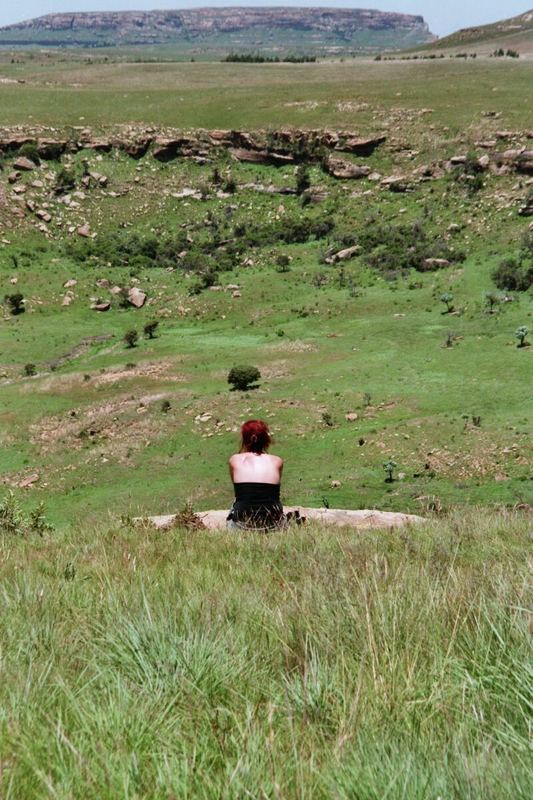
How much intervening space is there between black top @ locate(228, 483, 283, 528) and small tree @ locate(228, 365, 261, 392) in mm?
16466

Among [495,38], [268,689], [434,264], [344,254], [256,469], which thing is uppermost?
[495,38]

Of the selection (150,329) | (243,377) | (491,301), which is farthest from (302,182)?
(243,377)

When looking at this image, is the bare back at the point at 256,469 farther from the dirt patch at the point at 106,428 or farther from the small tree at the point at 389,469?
the dirt patch at the point at 106,428

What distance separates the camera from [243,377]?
81.6 feet

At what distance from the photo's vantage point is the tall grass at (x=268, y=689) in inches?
67.3

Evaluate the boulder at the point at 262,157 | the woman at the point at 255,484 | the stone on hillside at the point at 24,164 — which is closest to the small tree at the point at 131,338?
the stone on hillside at the point at 24,164

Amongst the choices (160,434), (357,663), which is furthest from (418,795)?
(160,434)

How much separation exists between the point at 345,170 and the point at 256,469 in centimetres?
4356

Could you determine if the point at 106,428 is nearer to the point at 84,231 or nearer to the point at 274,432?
the point at 274,432

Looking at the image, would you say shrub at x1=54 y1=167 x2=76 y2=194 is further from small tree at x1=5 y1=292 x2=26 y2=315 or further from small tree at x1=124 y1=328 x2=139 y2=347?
small tree at x1=124 y1=328 x2=139 y2=347

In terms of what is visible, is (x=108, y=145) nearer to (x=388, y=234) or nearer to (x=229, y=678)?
(x=388, y=234)

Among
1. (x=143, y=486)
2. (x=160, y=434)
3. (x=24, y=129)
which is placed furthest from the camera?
(x=24, y=129)

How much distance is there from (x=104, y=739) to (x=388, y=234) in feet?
138

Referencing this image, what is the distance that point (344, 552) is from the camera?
15.0 feet
